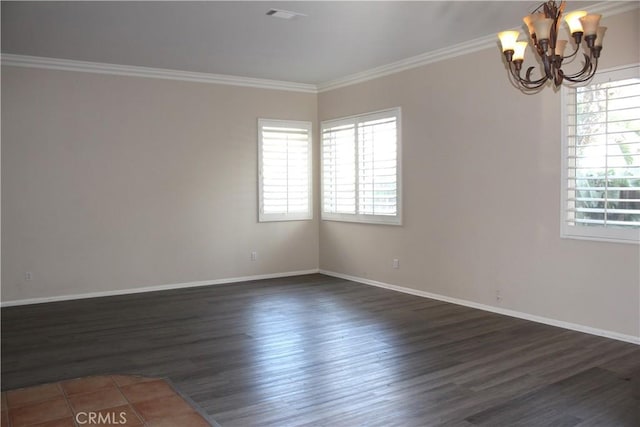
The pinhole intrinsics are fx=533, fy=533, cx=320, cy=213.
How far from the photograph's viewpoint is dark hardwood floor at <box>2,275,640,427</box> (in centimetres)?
311

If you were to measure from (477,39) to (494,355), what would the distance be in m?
3.13

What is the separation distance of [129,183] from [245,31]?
2.59 meters

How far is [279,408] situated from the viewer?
10.3 feet

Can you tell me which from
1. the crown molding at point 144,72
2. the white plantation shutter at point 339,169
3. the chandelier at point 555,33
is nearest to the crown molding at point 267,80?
the crown molding at point 144,72

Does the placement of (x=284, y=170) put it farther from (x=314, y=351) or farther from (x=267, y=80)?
(x=314, y=351)

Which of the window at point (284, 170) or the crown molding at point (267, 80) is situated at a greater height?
the crown molding at point (267, 80)

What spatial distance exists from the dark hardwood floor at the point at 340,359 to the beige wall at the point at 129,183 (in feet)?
2.11

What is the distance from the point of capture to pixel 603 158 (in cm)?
445

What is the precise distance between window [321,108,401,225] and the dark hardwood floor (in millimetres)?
1370

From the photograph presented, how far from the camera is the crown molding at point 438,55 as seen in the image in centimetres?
433

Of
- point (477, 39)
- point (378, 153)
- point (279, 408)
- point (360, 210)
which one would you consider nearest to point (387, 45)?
point (477, 39)

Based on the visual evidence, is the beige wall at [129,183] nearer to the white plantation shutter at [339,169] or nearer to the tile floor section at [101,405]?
the white plantation shutter at [339,169]

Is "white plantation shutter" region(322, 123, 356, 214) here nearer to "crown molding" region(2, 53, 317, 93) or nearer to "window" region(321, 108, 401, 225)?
"window" region(321, 108, 401, 225)

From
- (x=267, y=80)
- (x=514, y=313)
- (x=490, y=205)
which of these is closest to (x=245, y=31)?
(x=267, y=80)
